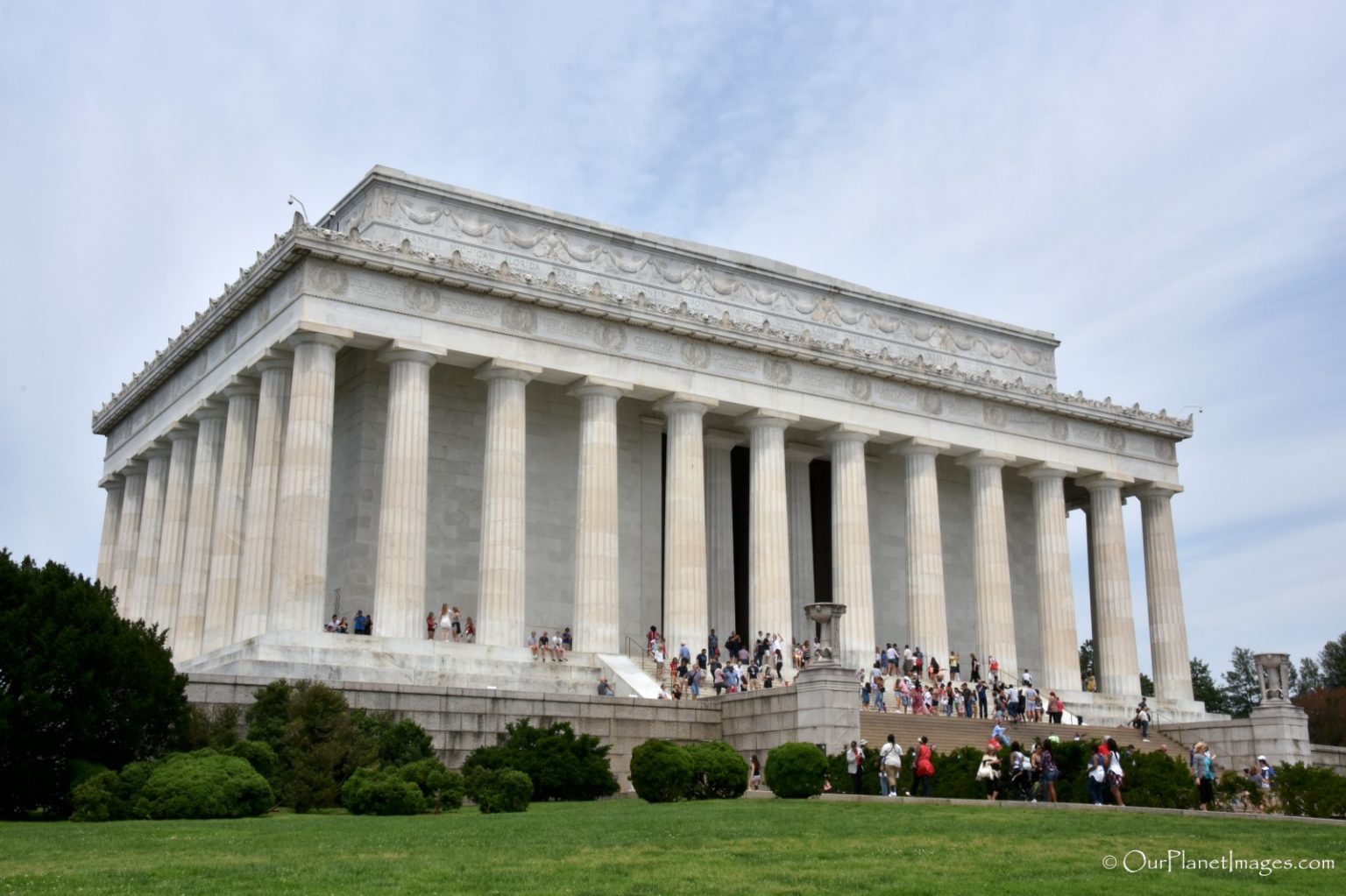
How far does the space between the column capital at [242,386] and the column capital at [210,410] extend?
1421mm

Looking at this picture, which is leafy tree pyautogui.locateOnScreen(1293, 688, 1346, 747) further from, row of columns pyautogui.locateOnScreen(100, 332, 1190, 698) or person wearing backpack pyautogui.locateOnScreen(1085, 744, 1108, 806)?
person wearing backpack pyautogui.locateOnScreen(1085, 744, 1108, 806)

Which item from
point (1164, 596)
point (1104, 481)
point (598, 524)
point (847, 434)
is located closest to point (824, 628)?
point (598, 524)

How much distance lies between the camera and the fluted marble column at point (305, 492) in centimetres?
3769

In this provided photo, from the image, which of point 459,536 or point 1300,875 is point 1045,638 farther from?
point 1300,875

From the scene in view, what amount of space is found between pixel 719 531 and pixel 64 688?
90.1ft

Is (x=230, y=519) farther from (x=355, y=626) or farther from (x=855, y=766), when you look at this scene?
(x=855, y=766)

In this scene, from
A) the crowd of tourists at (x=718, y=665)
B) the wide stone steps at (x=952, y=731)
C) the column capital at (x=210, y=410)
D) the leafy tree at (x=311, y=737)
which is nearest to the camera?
the leafy tree at (x=311, y=737)

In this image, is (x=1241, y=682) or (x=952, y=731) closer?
(x=952, y=731)

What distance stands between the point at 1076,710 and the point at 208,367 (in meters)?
31.2

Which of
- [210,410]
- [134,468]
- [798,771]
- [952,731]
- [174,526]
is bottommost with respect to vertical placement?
[798,771]

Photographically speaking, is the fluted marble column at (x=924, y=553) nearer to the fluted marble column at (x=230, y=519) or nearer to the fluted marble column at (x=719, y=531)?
the fluted marble column at (x=719, y=531)

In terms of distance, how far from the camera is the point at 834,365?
48.5 metres

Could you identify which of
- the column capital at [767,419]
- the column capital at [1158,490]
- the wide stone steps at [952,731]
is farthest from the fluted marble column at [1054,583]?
the column capital at [767,419]

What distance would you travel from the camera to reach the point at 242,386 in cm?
4372
